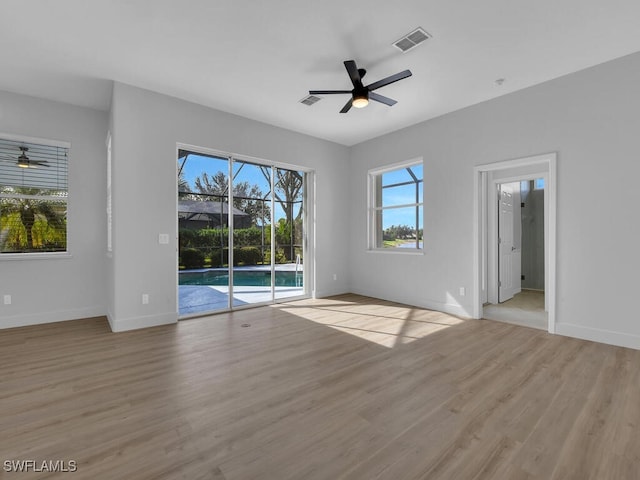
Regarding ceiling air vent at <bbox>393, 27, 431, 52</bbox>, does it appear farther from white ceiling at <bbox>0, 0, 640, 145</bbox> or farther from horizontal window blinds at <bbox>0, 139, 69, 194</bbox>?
horizontal window blinds at <bbox>0, 139, 69, 194</bbox>

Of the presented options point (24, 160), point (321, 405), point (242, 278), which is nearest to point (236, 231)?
point (242, 278)

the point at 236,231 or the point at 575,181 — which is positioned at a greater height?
the point at 575,181

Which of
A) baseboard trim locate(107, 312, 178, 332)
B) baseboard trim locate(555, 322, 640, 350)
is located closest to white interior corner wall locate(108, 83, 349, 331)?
baseboard trim locate(107, 312, 178, 332)

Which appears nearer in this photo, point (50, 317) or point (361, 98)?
point (361, 98)

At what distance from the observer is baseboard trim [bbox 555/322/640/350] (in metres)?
3.18

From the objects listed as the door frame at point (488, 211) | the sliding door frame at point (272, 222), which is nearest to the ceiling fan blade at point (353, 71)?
the door frame at point (488, 211)

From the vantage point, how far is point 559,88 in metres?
3.65

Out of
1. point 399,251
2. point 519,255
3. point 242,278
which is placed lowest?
point 242,278

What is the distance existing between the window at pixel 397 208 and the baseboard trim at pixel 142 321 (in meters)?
3.80

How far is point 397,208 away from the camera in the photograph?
569 cm

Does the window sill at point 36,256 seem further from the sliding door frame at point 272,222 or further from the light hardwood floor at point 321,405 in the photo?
the sliding door frame at point 272,222

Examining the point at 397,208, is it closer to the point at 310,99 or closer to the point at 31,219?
the point at 310,99
